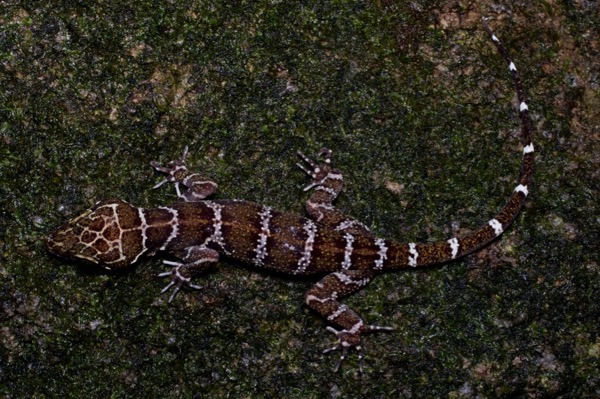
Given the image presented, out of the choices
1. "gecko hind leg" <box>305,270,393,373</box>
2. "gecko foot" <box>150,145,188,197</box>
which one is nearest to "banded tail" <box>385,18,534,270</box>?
"gecko hind leg" <box>305,270,393,373</box>

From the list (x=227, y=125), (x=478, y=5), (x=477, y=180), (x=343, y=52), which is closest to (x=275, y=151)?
(x=227, y=125)

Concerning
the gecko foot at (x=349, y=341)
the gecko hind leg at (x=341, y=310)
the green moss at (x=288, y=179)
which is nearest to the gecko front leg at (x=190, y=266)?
the green moss at (x=288, y=179)

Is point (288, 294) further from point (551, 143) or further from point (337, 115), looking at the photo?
point (551, 143)

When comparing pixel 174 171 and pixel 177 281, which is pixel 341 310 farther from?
pixel 174 171

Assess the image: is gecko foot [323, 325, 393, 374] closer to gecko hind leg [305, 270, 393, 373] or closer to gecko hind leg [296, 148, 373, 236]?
gecko hind leg [305, 270, 393, 373]

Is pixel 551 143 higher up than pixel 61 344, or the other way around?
pixel 551 143

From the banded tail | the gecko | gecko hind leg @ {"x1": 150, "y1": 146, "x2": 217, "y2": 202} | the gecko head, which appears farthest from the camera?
gecko hind leg @ {"x1": 150, "y1": 146, "x2": 217, "y2": 202}
